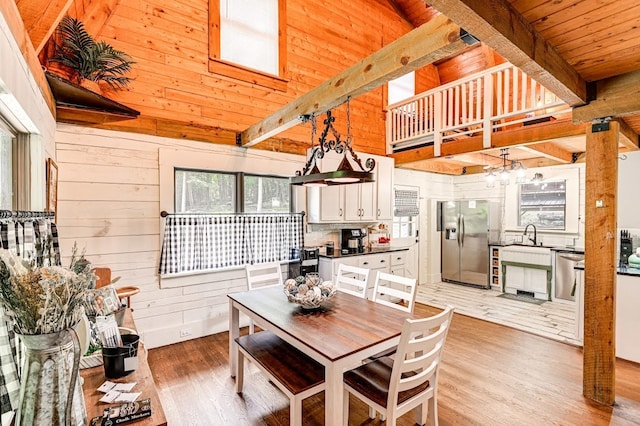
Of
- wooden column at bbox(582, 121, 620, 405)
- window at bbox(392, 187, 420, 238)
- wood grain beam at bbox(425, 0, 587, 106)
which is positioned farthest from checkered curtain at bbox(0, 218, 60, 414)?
window at bbox(392, 187, 420, 238)

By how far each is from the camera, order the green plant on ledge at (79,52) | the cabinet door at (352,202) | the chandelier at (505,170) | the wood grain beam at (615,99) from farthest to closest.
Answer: the chandelier at (505,170) → the cabinet door at (352,202) → the green plant on ledge at (79,52) → the wood grain beam at (615,99)

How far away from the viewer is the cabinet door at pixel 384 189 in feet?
17.2

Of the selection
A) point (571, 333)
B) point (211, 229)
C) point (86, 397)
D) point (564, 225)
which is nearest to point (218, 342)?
point (211, 229)

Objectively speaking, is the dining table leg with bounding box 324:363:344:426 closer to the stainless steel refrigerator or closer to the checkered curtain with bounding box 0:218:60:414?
the checkered curtain with bounding box 0:218:60:414

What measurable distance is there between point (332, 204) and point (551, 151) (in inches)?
137

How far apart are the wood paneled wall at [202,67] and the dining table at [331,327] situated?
2.28m

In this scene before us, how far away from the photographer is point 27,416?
917 mm

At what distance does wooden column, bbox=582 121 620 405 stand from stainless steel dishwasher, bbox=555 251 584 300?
305cm

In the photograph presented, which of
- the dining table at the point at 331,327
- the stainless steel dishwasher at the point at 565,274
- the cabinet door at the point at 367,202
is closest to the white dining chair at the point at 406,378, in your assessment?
the dining table at the point at 331,327

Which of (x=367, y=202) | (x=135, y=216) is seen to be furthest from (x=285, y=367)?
(x=367, y=202)

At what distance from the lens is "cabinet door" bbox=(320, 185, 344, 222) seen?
455cm

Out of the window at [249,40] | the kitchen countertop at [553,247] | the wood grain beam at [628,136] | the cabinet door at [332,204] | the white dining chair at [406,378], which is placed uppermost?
the window at [249,40]

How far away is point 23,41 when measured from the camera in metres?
1.59

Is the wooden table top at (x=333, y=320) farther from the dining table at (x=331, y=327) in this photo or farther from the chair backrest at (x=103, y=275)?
the chair backrest at (x=103, y=275)
